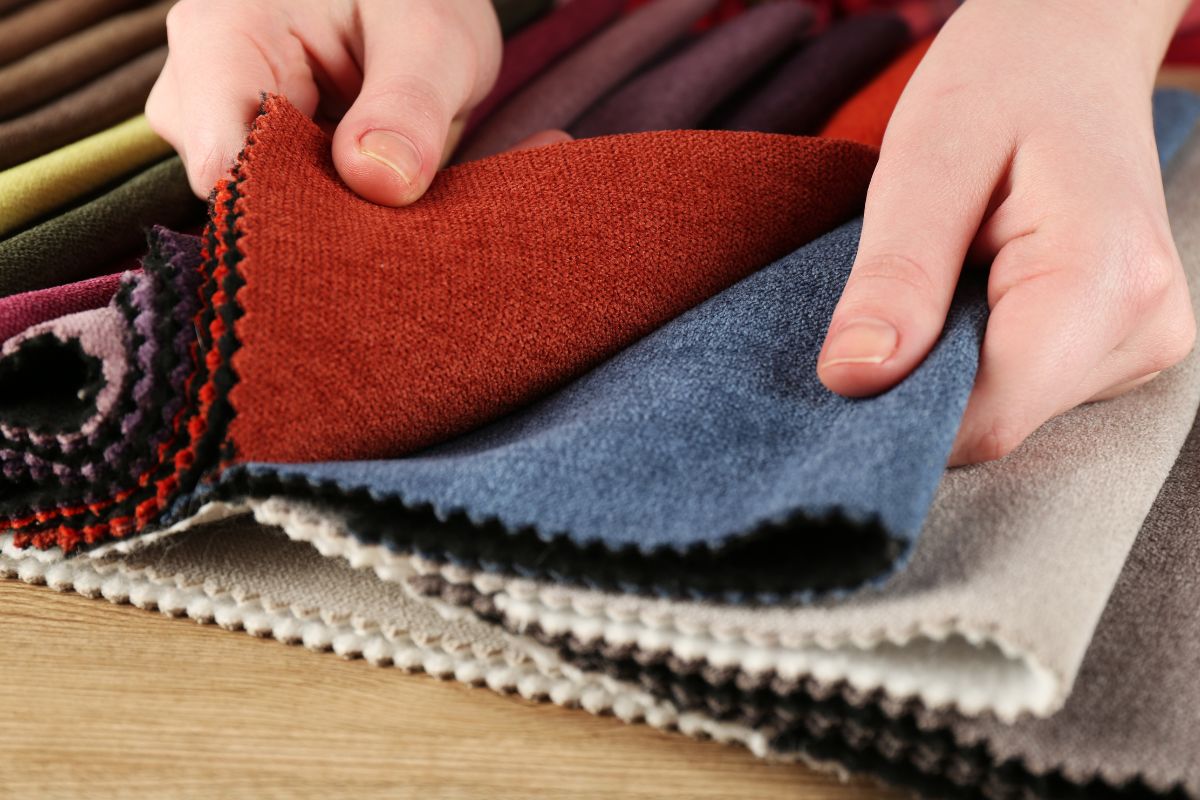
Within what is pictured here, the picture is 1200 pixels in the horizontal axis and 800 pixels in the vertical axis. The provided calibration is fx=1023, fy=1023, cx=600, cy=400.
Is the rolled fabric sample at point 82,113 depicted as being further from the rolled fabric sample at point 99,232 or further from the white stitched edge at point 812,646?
the white stitched edge at point 812,646

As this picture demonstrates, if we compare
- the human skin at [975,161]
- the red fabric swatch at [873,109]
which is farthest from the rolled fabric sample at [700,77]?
the human skin at [975,161]

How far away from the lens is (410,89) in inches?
33.3

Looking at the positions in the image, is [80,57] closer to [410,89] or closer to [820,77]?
[410,89]

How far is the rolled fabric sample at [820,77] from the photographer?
122 centimetres

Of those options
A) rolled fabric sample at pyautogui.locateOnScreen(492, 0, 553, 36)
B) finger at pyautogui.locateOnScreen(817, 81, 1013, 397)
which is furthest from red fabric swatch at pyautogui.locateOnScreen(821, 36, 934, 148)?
rolled fabric sample at pyautogui.locateOnScreen(492, 0, 553, 36)

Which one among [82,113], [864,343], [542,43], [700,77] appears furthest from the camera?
[542,43]

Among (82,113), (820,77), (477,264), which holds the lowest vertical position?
(820,77)

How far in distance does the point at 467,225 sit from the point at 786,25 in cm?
85

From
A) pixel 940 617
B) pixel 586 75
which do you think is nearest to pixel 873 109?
pixel 586 75

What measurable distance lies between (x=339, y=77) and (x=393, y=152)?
27 cm

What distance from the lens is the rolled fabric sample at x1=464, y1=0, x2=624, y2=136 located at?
50.4 inches

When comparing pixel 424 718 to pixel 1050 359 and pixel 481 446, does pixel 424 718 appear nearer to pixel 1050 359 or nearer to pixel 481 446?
pixel 481 446

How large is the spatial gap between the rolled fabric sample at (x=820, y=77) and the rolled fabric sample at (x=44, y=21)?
739mm

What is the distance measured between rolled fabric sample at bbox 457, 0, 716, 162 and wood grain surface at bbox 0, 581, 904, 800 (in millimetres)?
653
